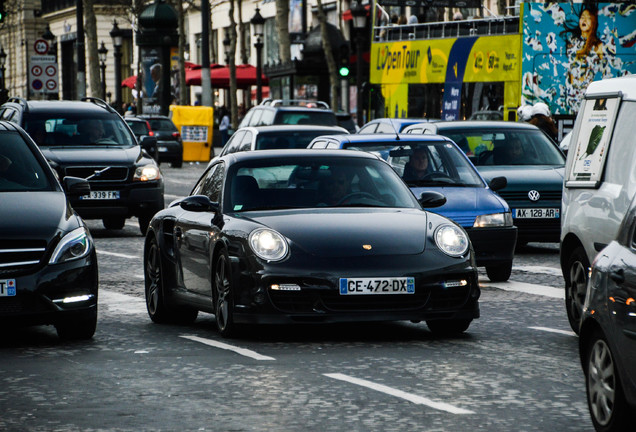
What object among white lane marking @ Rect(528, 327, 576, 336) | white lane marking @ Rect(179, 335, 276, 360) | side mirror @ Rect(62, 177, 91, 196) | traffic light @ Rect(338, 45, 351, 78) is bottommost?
white lane marking @ Rect(528, 327, 576, 336)

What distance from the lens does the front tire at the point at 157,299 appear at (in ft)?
37.5

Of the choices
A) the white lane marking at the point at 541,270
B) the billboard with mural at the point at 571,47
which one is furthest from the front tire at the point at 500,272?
the billboard with mural at the point at 571,47

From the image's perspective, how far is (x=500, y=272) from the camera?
14445 mm

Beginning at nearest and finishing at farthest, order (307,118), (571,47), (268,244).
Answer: (268,244) < (571,47) < (307,118)

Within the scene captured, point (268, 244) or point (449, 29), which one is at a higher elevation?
point (449, 29)

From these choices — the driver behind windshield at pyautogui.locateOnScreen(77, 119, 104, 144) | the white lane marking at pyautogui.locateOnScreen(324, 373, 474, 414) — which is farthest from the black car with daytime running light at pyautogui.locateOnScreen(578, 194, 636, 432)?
the driver behind windshield at pyautogui.locateOnScreen(77, 119, 104, 144)

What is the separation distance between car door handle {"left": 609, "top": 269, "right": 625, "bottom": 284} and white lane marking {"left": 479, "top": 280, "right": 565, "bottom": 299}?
6.66m

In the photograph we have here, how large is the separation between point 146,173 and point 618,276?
1478cm

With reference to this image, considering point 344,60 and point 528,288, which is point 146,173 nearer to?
point 528,288

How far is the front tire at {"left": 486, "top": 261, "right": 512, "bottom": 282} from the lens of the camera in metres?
14.4

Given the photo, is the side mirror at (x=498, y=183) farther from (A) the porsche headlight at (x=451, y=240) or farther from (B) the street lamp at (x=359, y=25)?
(B) the street lamp at (x=359, y=25)

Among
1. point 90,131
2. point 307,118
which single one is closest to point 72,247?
point 90,131

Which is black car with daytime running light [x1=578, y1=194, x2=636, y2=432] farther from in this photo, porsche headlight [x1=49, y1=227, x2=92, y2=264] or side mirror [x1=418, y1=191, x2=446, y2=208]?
side mirror [x1=418, y1=191, x2=446, y2=208]

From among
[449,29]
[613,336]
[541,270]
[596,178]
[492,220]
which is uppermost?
[449,29]
